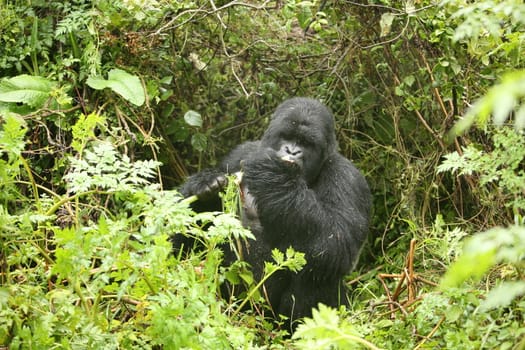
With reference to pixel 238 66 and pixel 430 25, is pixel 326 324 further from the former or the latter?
pixel 238 66

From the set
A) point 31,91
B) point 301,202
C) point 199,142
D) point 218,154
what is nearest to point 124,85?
point 31,91

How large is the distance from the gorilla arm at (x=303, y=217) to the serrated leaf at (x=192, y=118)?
3.76 feet

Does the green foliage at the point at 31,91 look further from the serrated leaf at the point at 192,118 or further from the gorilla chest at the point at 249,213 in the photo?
the gorilla chest at the point at 249,213

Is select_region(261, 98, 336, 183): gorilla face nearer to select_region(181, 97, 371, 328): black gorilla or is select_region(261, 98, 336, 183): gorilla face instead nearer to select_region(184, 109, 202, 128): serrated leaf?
select_region(181, 97, 371, 328): black gorilla

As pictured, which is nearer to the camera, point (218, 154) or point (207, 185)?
point (207, 185)

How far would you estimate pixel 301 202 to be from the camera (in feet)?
13.4

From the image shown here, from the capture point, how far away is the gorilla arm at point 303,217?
13.4ft

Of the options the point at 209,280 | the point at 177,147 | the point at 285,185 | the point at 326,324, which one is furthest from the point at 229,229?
the point at 177,147

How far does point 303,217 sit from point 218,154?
1.91 m

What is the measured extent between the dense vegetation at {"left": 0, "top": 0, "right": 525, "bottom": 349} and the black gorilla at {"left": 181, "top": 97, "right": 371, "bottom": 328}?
279 millimetres

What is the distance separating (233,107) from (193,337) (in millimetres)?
3638

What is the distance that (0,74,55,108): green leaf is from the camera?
4.57 meters

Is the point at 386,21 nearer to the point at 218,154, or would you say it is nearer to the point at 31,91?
the point at 218,154

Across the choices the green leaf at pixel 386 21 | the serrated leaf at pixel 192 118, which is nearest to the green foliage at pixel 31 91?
the serrated leaf at pixel 192 118
